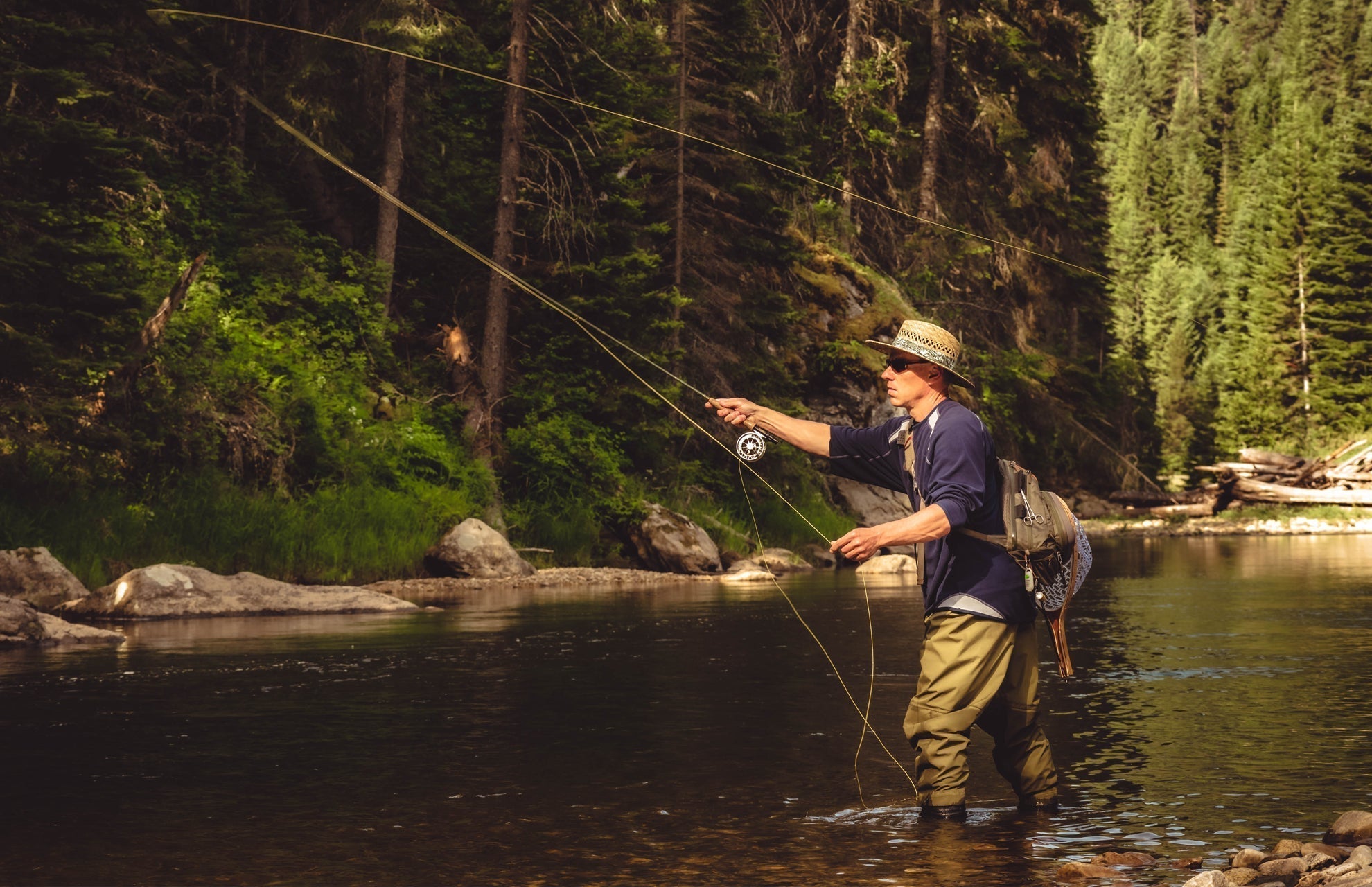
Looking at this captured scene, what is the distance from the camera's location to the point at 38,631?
12414 mm

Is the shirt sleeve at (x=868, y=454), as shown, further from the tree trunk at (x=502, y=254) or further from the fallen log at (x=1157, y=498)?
the fallen log at (x=1157, y=498)

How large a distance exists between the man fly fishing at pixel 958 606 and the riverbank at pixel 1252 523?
3486 cm

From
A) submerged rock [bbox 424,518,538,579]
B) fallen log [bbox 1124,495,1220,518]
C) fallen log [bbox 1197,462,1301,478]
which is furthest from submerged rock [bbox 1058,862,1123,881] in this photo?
fallen log [bbox 1124,495,1220,518]

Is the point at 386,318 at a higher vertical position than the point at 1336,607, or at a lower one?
higher

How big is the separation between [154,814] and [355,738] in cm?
192

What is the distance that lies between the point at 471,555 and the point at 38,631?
8.16 metres

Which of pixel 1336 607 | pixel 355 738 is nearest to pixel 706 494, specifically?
pixel 1336 607

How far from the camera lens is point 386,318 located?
79.4 ft

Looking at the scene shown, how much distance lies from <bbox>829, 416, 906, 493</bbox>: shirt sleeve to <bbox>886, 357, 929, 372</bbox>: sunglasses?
28 centimetres

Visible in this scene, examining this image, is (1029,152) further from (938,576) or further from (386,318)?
(938,576)

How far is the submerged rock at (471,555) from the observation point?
794 inches

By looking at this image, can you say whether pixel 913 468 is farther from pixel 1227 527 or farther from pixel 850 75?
pixel 1227 527

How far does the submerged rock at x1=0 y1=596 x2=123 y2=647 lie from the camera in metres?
12.3

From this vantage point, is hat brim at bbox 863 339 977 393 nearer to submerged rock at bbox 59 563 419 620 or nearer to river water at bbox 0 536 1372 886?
river water at bbox 0 536 1372 886
